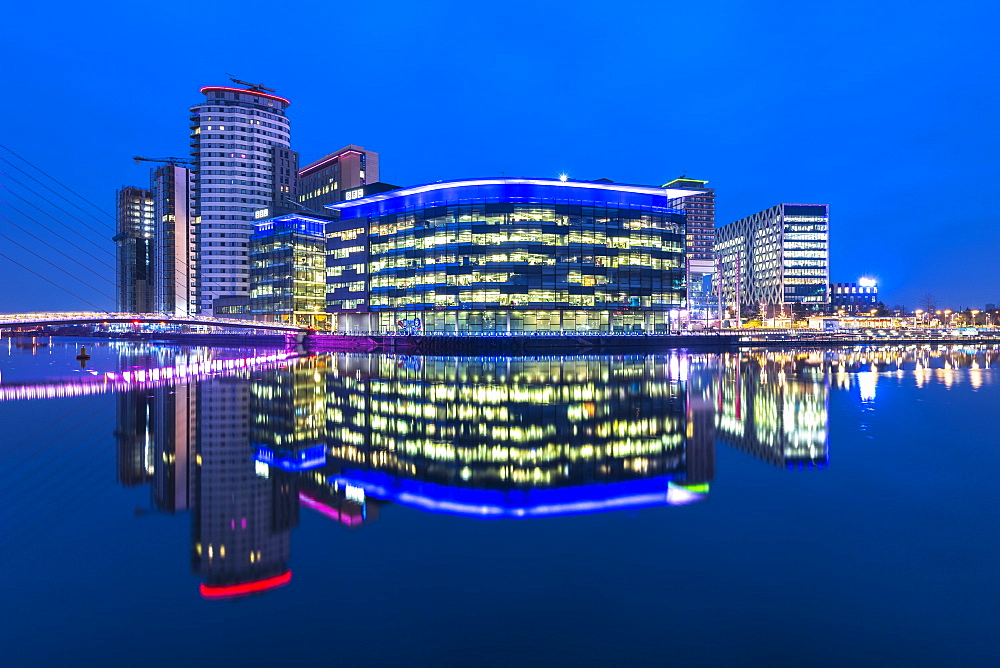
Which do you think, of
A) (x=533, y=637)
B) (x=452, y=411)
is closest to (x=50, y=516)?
(x=533, y=637)

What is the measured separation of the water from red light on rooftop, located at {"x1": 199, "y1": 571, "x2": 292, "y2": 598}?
42mm

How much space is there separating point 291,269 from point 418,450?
141472mm

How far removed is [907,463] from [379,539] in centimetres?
1577

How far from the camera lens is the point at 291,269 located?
497ft

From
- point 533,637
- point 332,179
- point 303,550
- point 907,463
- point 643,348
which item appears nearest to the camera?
point 533,637

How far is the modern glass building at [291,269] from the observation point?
15188cm

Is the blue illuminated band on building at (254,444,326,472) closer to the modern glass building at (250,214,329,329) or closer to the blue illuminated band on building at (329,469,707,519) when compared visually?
the blue illuminated band on building at (329,469,707,519)

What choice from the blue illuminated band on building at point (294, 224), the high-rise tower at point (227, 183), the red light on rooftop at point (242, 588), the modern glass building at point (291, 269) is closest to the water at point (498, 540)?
the red light on rooftop at point (242, 588)

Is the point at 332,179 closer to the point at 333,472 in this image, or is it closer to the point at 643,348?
the point at 643,348

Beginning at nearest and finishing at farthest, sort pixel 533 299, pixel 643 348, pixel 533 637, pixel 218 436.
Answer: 1. pixel 533 637
2. pixel 218 436
3. pixel 643 348
4. pixel 533 299

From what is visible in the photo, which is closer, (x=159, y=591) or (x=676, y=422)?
(x=159, y=591)

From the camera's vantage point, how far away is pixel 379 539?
458 inches

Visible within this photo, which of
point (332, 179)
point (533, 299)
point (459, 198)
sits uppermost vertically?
point (332, 179)

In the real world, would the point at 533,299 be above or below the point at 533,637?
above
